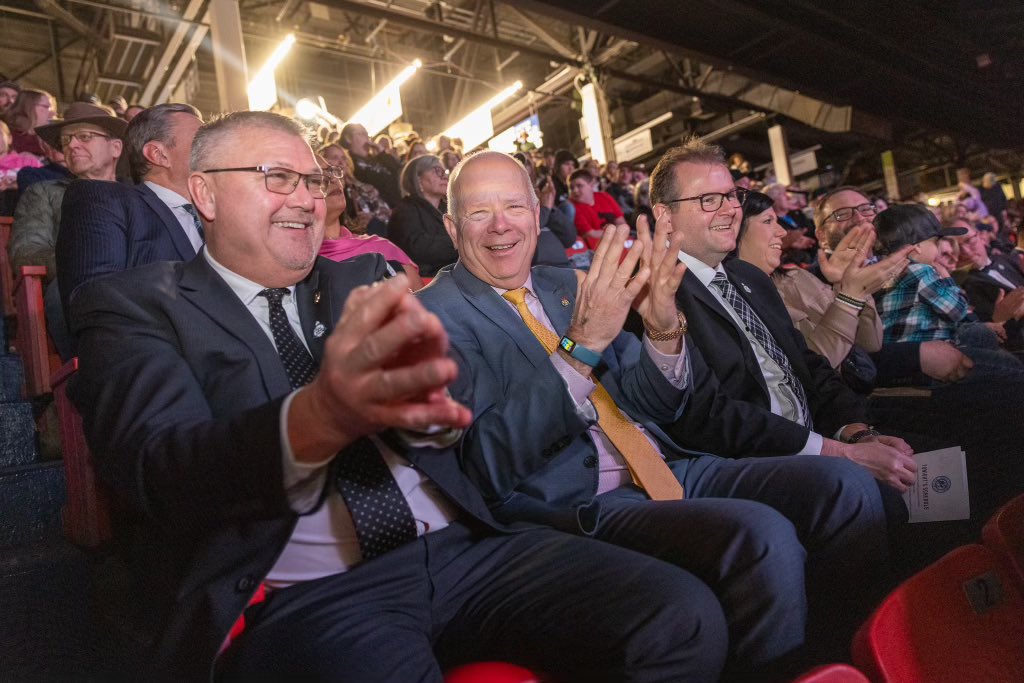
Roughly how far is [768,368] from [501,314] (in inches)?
44.4

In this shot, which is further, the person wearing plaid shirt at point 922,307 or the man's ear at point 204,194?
the person wearing plaid shirt at point 922,307

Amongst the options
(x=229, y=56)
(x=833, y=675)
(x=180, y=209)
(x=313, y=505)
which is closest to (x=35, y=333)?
(x=180, y=209)

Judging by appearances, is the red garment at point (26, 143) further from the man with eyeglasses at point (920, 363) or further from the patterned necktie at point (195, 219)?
the man with eyeglasses at point (920, 363)

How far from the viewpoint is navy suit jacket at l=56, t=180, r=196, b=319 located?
2.00 m

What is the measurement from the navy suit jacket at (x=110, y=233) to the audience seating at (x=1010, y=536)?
2.47 m

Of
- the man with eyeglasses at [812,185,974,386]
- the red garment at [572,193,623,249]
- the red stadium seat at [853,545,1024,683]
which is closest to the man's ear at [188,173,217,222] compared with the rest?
the red stadium seat at [853,545,1024,683]

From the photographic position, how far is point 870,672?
105cm

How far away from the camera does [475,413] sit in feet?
4.72

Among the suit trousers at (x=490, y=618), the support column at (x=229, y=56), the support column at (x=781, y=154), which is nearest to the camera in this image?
the suit trousers at (x=490, y=618)

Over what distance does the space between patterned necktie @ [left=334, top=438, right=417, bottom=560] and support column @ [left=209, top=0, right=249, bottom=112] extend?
6044mm

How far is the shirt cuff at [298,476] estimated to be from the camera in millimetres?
896

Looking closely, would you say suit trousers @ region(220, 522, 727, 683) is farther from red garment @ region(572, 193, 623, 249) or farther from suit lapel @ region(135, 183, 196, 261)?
red garment @ region(572, 193, 623, 249)

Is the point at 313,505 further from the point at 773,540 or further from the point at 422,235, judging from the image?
the point at 422,235

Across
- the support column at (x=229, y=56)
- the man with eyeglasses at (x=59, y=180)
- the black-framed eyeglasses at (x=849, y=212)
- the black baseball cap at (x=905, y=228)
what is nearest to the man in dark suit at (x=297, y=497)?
the man with eyeglasses at (x=59, y=180)
